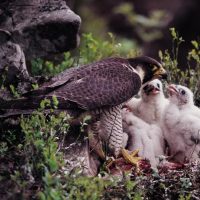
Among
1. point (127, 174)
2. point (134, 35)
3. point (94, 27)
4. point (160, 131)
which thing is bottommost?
point (134, 35)

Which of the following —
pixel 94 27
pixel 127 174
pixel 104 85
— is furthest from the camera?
pixel 94 27

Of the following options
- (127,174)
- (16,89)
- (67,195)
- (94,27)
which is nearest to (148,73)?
(16,89)

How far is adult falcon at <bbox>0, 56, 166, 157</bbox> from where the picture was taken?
7086 mm

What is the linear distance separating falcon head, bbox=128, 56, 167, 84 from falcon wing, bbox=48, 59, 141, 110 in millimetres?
238

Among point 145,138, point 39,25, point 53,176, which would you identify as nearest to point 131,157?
point 145,138

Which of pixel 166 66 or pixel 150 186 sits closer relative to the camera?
pixel 150 186

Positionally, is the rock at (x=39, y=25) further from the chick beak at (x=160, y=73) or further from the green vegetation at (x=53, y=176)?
the green vegetation at (x=53, y=176)

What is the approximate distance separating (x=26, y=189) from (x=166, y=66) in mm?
2879

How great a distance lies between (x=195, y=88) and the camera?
8570mm

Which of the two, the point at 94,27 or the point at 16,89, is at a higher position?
the point at 16,89

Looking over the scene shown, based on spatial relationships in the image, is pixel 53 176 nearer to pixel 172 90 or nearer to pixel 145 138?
pixel 145 138

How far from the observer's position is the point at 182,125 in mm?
7746

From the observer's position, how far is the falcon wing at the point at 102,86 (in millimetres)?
7141

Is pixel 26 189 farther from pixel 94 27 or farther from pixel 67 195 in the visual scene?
pixel 94 27
